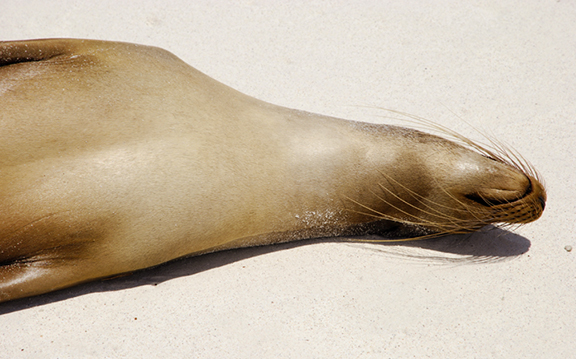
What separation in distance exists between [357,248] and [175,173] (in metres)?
1.24

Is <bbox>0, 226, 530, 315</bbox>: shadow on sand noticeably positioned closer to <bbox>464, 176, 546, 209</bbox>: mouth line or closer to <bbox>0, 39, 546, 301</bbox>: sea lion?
<bbox>0, 39, 546, 301</bbox>: sea lion

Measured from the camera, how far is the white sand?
2.52 meters

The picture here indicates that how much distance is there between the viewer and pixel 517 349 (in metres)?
2.53

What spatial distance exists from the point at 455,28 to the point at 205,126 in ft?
9.38

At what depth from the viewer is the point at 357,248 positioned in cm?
Answer: 291

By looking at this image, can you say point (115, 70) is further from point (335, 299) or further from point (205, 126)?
point (335, 299)

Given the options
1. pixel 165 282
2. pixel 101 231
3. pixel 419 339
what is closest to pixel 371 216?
pixel 419 339

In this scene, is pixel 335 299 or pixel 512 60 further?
pixel 512 60

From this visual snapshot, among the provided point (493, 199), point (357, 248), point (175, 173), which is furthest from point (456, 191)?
point (175, 173)

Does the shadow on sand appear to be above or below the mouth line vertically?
below

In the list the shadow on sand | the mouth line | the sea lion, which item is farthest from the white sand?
the mouth line

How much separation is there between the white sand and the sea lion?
253 millimetres

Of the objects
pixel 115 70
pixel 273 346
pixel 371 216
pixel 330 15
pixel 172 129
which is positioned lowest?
pixel 273 346

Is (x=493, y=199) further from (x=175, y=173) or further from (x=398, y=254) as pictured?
(x=175, y=173)
